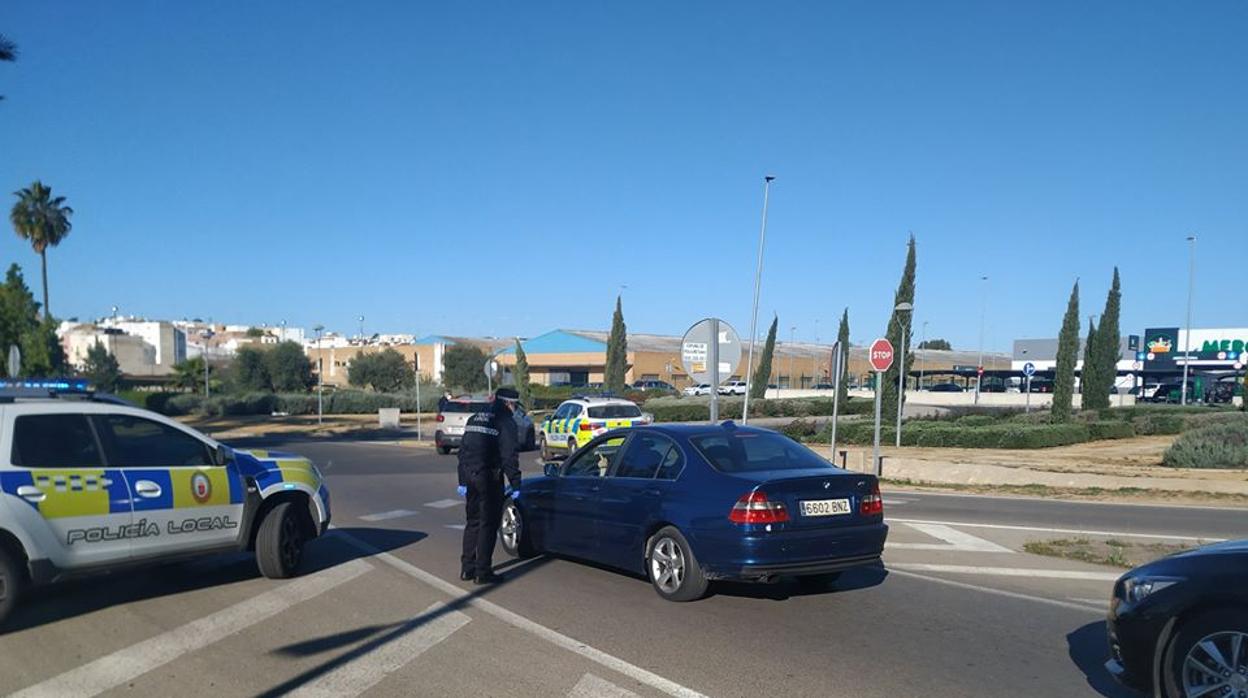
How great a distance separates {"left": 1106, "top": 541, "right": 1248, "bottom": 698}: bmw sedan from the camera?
465 centimetres

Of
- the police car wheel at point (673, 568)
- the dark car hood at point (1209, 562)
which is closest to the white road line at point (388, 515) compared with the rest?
the police car wheel at point (673, 568)

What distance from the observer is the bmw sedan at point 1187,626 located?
465 centimetres

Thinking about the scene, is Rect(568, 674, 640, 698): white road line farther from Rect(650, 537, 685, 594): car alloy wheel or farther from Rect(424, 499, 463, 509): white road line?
Rect(424, 499, 463, 509): white road line

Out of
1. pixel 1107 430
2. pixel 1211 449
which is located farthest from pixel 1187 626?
pixel 1107 430

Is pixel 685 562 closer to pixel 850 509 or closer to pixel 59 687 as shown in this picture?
pixel 850 509

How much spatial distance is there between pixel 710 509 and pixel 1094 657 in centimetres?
287

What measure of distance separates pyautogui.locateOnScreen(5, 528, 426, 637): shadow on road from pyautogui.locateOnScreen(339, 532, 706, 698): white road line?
2.55 ft

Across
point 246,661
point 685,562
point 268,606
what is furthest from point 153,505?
point 685,562

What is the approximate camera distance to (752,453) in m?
8.15

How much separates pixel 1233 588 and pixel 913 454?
22724 mm

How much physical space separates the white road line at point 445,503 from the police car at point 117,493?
251 inches

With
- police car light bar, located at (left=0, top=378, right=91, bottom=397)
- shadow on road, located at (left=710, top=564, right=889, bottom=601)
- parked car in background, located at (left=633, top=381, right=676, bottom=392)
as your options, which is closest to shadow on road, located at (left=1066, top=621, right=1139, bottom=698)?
shadow on road, located at (left=710, top=564, right=889, bottom=601)

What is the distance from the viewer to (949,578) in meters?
9.05

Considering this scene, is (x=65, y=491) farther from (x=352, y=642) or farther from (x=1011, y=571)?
(x=1011, y=571)
